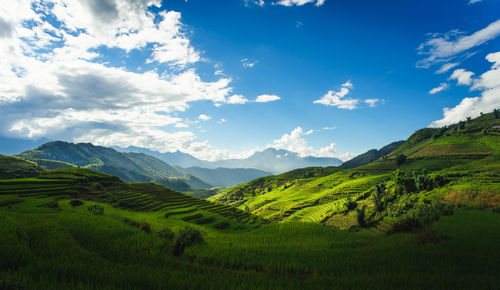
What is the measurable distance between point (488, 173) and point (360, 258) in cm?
9947

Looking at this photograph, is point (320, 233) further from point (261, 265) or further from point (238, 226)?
point (238, 226)

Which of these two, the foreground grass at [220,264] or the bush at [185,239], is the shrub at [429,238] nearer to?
the foreground grass at [220,264]

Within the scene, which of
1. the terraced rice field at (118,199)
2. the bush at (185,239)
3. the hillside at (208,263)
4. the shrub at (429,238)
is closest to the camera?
the hillside at (208,263)

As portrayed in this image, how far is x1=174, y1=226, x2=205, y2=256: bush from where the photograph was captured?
43.7ft

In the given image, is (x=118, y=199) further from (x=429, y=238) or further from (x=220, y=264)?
(x=429, y=238)

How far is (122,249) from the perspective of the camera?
12375 millimetres

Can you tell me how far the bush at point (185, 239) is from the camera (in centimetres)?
1333

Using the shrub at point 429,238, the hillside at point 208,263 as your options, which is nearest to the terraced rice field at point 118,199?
the hillside at point 208,263

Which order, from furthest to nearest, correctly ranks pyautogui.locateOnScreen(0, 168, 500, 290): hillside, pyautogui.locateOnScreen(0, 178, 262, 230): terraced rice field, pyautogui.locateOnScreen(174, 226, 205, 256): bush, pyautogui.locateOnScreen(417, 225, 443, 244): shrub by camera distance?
pyautogui.locateOnScreen(0, 178, 262, 230): terraced rice field < pyautogui.locateOnScreen(417, 225, 443, 244): shrub < pyautogui.locateOnScreen(174, 226, 205, 256): bush < pyautogui.locateOnScreen(0, 168, 500, 290): hillside

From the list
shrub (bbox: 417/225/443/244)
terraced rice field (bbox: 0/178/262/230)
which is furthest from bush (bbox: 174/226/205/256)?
terraced rice field (bbox: 0/178/262/230)

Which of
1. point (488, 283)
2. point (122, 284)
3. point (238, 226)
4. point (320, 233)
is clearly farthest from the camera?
point (238, 226)

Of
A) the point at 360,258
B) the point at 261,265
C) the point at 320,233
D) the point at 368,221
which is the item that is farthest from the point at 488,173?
the point at 261,265

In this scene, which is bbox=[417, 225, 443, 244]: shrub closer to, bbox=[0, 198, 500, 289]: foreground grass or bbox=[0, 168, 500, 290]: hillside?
bbox=[0, 168, 500, 290]: hillside

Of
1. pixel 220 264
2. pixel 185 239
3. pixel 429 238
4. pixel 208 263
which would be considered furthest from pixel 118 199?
pixel 429 238
